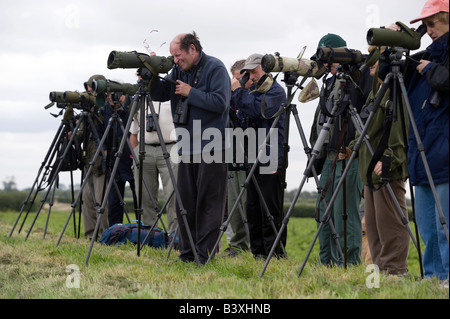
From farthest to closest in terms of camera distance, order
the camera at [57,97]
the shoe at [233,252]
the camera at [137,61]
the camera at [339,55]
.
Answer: the camera at [57,97]
the shoe at [233,252]
the camera at [137,61]
the camera at [339,55]

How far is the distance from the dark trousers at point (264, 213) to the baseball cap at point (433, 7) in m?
3.04

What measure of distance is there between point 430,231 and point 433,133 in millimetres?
737

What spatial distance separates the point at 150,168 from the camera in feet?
29.5

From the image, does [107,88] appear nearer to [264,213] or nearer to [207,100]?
[207,100]

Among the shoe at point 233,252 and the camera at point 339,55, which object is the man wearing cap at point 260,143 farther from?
the camera at point 339,55

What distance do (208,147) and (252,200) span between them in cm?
104

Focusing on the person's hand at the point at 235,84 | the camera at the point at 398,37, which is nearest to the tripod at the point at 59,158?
the person's hand at the point at 235,84

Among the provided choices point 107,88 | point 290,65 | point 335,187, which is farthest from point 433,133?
point 107,88

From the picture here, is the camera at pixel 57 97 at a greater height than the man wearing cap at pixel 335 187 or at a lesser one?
greater

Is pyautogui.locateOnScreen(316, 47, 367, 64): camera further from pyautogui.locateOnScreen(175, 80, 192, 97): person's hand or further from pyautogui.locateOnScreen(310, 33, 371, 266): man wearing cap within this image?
pyautogui.locateOnScreen(175, 80, 192, 97): person's hand

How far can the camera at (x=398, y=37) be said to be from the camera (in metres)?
4.47

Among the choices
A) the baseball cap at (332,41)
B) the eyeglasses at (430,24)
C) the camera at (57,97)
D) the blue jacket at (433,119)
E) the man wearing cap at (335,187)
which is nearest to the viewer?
the blue jacket at (433,119)
